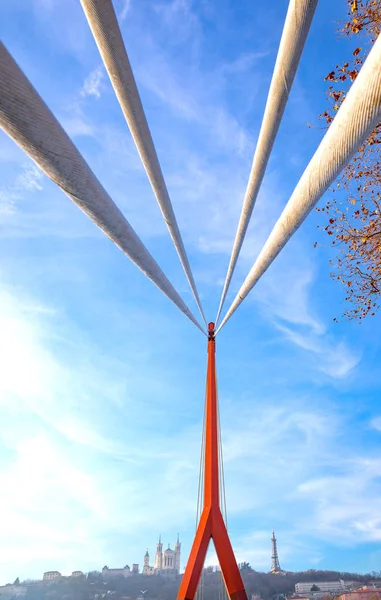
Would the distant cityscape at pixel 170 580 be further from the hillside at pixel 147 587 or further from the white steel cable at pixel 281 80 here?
the white steel cable at pixel 281 80

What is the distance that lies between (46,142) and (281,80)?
7.65 ft

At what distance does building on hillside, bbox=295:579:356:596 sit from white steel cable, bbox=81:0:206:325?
101 feet

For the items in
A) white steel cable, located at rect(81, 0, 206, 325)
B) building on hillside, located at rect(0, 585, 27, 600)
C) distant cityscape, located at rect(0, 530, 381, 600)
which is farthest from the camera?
building on hillside, located at rect(0, 585, 27, 600)

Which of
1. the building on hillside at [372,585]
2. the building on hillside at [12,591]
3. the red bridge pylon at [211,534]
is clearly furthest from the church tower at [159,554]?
the red bridge pylon at [211,534]

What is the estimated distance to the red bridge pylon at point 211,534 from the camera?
359 inches

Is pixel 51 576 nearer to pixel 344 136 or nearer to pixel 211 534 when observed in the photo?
pixel 211 534

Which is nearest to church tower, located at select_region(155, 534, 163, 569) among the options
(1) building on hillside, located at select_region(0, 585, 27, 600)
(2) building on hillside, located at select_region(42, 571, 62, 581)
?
(2) building on hillside, located at select_region(42, 571, 62, 581)

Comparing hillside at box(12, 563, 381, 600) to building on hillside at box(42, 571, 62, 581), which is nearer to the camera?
hillside at box(12, 563, 381, 600)

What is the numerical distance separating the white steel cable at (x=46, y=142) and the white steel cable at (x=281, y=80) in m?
1.59

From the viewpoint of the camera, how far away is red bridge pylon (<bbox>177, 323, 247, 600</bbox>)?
29.9ft

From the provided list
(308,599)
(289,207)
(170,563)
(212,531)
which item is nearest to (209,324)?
(212,531)

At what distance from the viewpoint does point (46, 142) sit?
1.69 meters

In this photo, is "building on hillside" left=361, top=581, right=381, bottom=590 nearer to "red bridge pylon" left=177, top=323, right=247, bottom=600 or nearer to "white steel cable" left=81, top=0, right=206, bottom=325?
"red bridge pylon" left=177, top=323, right=247, bottom=600

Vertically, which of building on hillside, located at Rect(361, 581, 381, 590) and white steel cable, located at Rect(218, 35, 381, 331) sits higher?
white steel cable, located at Rect(218, 35, 381, 331)
